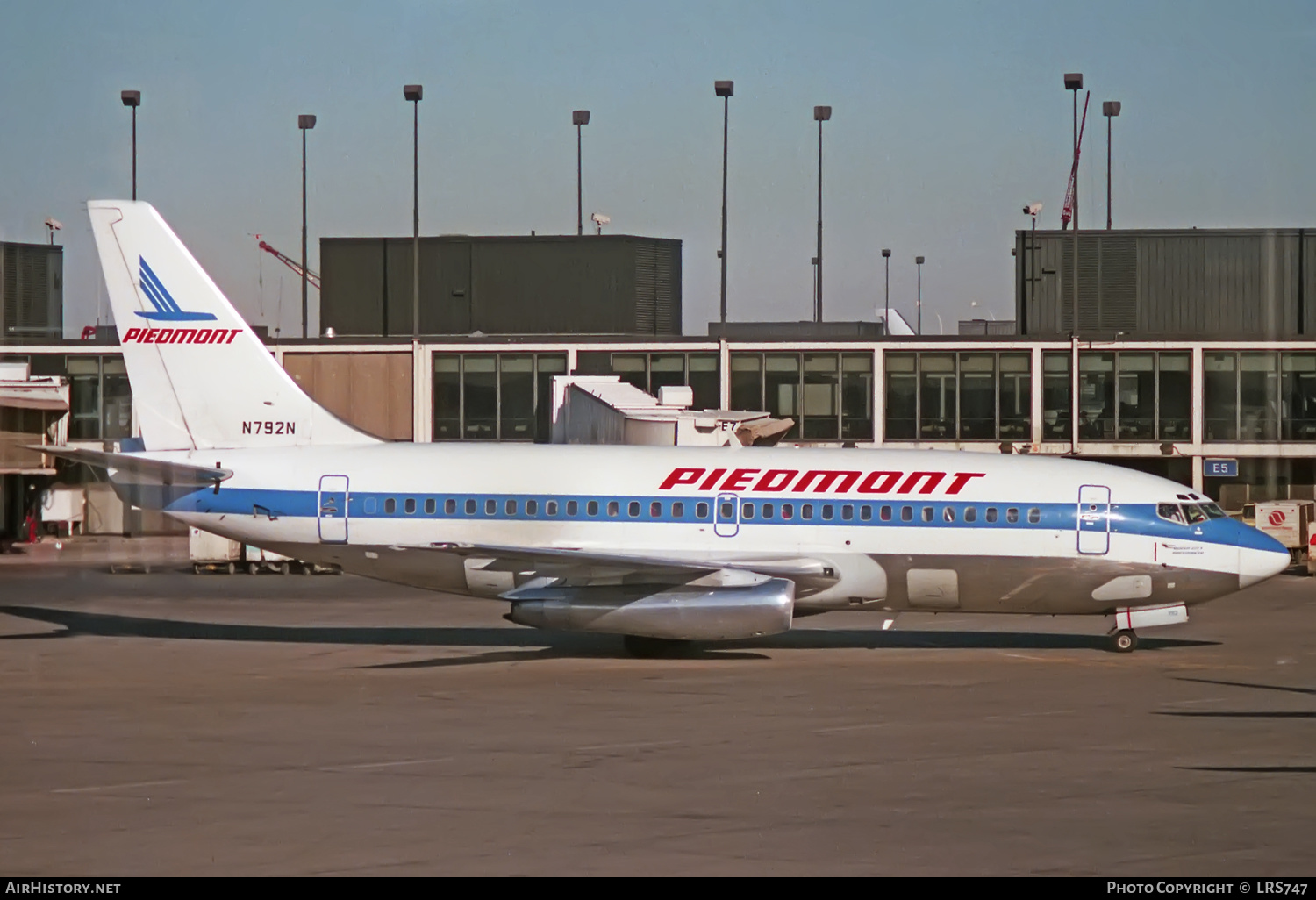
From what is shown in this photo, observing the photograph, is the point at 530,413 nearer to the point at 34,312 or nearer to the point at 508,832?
the point at 34,312

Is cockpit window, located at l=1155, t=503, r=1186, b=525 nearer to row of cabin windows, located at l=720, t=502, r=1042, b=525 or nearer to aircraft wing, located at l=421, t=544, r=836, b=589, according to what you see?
row of cabin windows, located at l=720, t=502, r=1042, b=525

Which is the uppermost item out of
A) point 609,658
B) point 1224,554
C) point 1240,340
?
point 1240,340

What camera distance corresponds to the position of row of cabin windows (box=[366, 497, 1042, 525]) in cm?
3030

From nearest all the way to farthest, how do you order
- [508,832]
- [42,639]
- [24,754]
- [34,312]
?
[508,832] → [24,754] → [42,639] → [34,312]

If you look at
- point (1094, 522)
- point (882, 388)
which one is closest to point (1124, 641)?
point (1094, 522)

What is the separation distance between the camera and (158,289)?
108 ft

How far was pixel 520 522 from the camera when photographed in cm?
3089

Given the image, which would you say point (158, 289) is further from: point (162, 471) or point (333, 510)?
point (333, 510)

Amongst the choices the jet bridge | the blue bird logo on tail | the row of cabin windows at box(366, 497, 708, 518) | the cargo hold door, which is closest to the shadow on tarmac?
the row of cabin windows at box(366, 497, 708, 518)

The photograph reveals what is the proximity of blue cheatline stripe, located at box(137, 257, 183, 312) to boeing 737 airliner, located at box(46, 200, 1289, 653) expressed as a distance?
2582mm

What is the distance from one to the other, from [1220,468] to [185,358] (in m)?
42.4

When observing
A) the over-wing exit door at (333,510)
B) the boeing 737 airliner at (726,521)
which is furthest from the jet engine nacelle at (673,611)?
the over-wing exit door at (333,510)

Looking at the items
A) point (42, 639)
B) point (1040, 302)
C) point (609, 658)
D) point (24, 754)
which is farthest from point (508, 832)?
point (1040, 302)
